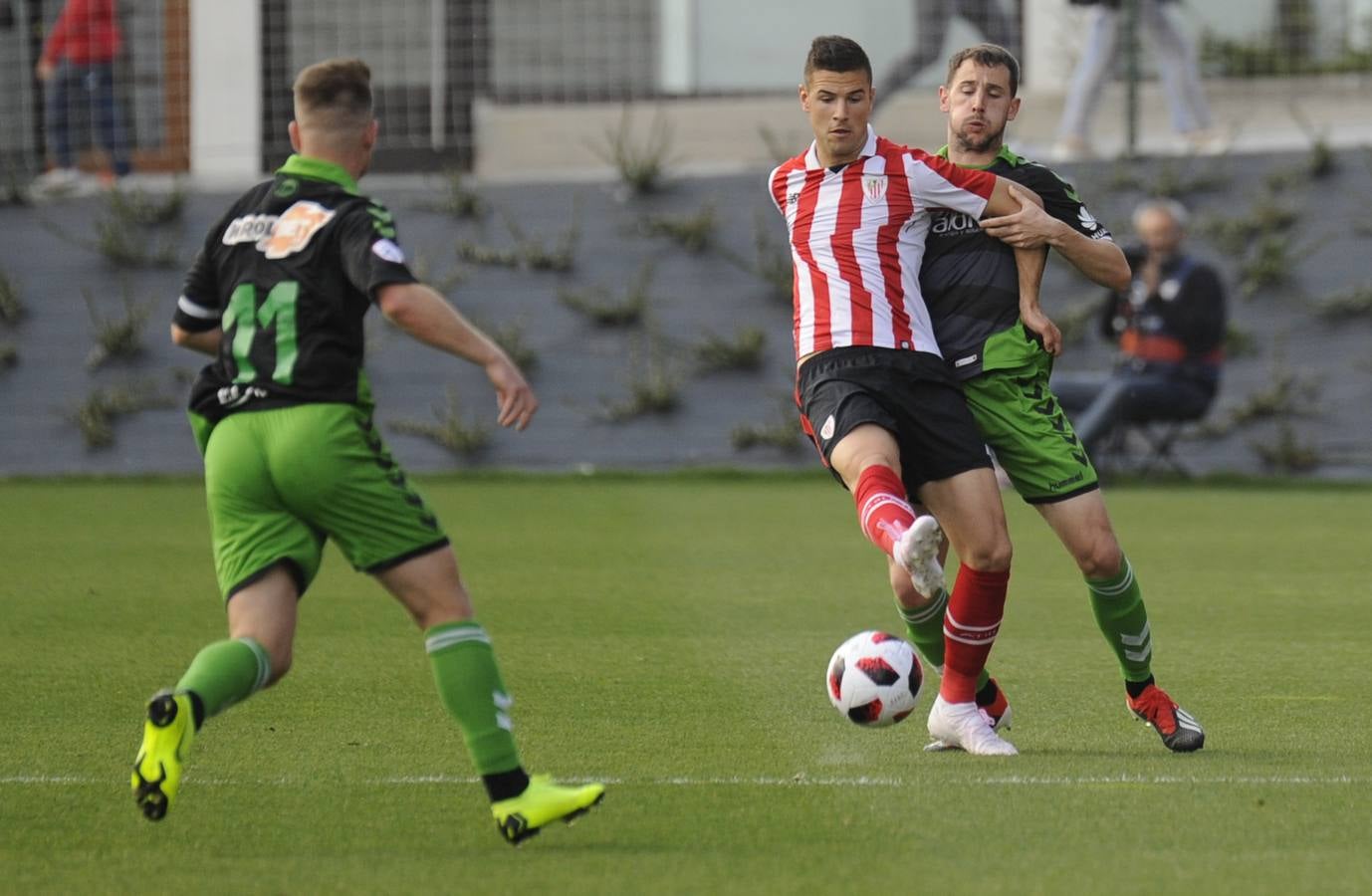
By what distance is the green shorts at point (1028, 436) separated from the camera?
19.9 feet

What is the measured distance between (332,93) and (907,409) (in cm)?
196

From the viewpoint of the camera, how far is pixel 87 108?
63.6ft

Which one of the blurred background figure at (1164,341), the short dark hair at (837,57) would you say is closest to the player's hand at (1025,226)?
the short dark hair at (837,57)

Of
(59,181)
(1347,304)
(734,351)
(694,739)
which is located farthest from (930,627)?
(59,181)

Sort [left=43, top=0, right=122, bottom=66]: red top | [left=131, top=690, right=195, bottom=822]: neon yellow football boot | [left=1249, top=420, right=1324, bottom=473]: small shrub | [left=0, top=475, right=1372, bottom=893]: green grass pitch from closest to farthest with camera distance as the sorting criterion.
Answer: [left=131, top=690, right=195, bottom=822]: neon yellow football boot < [left=0, top=475, right=1372, bottom=893]: green grass pitch < [left=1249, top=420, right=1324, bottom=473]: small shrub < [left=43, top=0, right=122, bottom=66]: red top

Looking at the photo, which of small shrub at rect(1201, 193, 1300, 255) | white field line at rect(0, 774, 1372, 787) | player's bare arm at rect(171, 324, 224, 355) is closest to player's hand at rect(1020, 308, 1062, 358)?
white field line at rect(0, 774, 1372, 787)

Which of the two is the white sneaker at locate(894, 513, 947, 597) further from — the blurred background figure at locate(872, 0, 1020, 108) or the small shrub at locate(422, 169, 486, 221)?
the blurred background figure at locate(872, 0, 1020, 108)

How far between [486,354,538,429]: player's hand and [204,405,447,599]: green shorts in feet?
1.13

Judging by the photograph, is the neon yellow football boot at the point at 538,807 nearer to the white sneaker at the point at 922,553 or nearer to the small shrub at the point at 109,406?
the white sneaker at the point at 922,553

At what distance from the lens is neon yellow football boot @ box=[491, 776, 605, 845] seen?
469cm

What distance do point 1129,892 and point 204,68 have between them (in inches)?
676

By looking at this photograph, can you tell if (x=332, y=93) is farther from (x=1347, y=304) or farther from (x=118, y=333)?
(x=1347, y=304)

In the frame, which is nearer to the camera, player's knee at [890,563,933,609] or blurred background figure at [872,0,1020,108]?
player's knee at [890,563,933,609]

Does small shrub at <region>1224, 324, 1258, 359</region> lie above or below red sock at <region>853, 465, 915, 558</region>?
below
